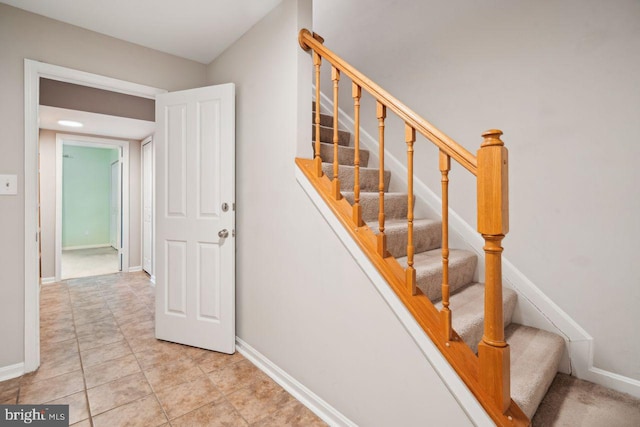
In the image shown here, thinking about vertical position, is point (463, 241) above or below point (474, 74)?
below

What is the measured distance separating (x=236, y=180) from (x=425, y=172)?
1479 mm

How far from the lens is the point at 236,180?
2383 millimetres

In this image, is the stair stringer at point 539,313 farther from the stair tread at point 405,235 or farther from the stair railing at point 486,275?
the stair railing at point 486,275

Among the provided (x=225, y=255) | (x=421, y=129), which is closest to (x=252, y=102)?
(x=225, y=255)

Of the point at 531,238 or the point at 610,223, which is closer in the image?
the point at 610,223

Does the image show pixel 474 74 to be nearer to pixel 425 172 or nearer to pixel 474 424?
pixel 425 172

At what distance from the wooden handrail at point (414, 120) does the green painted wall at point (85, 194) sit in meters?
7.35

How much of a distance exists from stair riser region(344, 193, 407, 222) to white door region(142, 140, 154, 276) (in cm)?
376

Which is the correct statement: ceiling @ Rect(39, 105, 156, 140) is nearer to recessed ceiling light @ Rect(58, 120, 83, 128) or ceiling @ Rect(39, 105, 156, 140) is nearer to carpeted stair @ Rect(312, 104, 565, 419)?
recessed ceiling light @ Rect(58, 120, 83, 128)

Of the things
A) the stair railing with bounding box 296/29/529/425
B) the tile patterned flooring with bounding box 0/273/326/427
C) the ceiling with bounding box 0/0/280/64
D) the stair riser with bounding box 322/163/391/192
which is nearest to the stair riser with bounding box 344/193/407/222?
the stair riser with bounding box 322/163/391/192

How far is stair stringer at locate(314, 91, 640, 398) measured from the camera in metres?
1.65

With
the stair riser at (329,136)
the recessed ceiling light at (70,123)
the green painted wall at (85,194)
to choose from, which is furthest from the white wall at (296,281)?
the green painted wall at (85,194)

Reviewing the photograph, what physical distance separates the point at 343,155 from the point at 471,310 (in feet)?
4.58

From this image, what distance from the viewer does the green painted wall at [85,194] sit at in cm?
705
